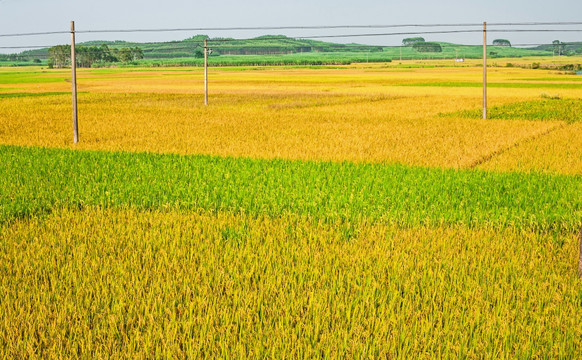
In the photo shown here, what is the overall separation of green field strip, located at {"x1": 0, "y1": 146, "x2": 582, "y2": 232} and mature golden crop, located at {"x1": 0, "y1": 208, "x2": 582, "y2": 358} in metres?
0.90

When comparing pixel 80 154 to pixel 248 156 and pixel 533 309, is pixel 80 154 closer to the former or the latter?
pixel 248 156

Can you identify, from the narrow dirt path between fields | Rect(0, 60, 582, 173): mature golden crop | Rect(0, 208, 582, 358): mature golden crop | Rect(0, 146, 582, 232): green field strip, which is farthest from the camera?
Rect(0, 60, 582, 173): mature golden crop

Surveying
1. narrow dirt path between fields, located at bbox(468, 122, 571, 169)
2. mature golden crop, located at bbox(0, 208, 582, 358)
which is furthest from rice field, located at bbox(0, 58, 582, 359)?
narrow dirt path between fields, located at bbox(468, 122, 571, 169)

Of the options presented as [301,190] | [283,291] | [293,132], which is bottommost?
[283,291]

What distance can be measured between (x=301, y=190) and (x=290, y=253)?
12.3 feet

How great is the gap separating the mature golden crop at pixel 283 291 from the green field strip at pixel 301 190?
90 centimetres

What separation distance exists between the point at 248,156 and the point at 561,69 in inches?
3607

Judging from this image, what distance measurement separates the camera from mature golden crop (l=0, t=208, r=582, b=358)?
4.22m

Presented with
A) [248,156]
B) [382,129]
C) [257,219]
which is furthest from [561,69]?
[257,219]

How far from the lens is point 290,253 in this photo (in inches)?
259

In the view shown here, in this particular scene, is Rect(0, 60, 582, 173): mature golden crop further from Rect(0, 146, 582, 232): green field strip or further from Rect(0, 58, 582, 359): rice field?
Rect(0, 146, 582, 232): green field strip

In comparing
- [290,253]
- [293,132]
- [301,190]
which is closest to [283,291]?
[290,253]

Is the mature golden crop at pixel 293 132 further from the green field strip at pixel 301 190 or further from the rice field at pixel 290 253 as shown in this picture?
the green field strip at pixel 301 190

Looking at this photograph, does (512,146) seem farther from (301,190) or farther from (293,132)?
(301,190)
